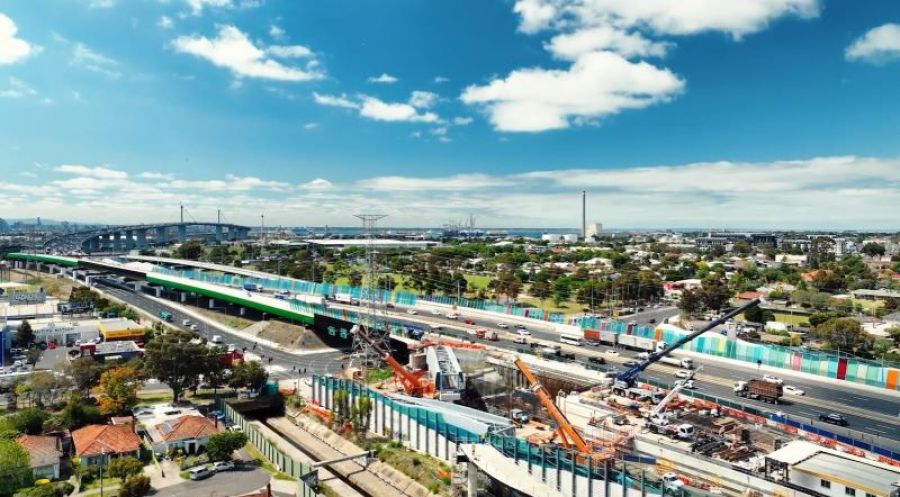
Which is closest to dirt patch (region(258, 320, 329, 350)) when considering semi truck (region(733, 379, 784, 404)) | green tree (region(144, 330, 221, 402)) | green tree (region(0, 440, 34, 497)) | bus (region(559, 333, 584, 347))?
green tree (region(144, 330, 221, 402))

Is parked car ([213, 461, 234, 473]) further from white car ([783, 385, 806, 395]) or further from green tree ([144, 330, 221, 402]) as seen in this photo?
white car ([783, 385, 806, 395])

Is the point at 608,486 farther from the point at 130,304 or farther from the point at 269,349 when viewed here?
the point at 130,304

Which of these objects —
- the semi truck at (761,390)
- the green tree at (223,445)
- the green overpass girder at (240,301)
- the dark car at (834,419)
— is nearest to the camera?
the green tree at (223,445)

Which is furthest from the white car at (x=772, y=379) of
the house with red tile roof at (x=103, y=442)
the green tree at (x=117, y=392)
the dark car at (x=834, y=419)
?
the green tree at (x=117, y=392)

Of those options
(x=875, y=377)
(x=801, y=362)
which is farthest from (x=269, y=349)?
(x=875, y=377)

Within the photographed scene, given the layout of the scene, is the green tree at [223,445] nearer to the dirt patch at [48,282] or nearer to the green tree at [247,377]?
the green tree at [247,377]

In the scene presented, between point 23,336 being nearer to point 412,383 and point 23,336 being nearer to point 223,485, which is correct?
point 223,485
